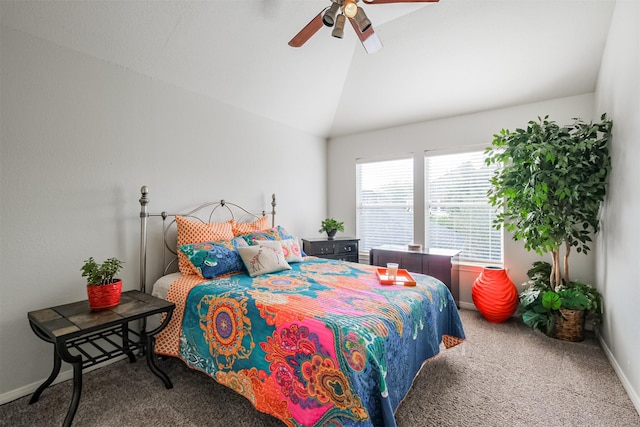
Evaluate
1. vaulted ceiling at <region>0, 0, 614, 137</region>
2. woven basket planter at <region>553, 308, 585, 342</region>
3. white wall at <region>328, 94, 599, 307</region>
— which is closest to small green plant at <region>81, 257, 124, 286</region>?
vaulted ceiling at <region>0, 0, 614, 137</region>

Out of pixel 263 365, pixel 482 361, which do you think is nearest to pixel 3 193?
pixel 263 365

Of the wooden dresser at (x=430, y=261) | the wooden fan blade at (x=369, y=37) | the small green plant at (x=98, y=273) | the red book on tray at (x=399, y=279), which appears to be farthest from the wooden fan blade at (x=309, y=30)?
the wooden dresser at (x=430, y=261)

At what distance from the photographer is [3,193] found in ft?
6.48

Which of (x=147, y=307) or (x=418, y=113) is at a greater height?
(x=418, y=113)

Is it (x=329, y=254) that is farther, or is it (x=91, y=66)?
(x=329, y=254)

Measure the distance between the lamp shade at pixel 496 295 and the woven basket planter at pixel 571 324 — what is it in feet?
1.50

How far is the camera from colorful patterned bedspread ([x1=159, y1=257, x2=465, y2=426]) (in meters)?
1.42

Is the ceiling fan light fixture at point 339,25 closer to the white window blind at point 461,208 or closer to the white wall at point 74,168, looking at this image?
the white wall at point 74,168

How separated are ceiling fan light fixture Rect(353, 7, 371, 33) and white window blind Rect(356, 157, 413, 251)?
8.02 ft

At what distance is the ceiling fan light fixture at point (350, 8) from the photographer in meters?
1.94

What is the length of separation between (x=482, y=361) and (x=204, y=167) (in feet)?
10.6

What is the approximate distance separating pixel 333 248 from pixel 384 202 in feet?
3.79

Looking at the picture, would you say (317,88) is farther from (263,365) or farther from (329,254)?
(263,365)

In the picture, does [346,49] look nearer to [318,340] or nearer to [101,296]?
[318,340]
